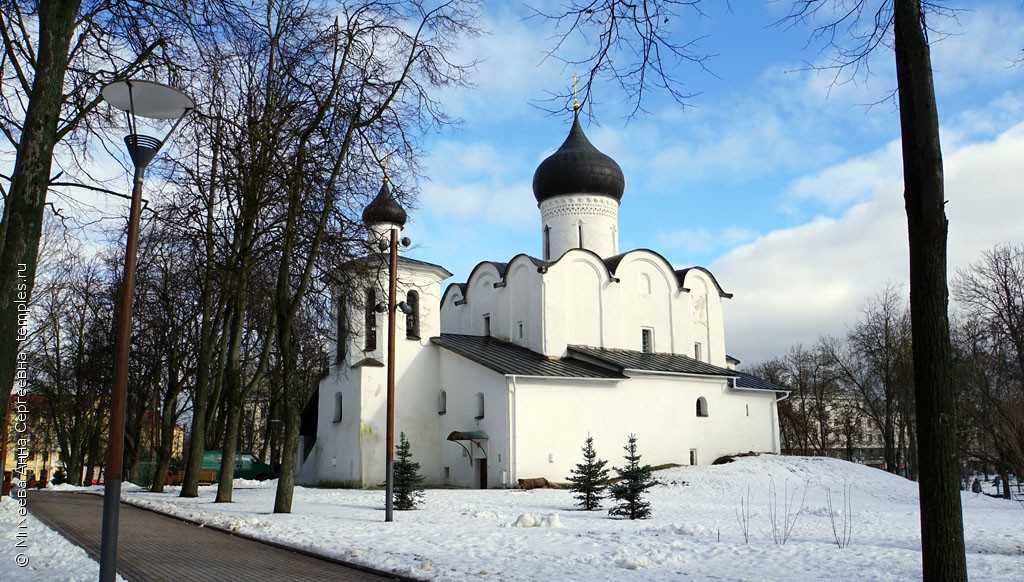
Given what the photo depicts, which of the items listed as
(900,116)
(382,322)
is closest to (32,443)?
(382,322)

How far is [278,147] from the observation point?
15.4m

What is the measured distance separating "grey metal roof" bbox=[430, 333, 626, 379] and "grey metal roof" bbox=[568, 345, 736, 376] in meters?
0.43

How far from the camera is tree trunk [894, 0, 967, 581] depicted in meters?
5.68

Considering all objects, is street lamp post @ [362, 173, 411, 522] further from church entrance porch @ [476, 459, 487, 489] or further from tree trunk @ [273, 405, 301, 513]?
church entrance porch @ [476, 459, 487, 489]

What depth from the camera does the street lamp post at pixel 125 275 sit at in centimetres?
603

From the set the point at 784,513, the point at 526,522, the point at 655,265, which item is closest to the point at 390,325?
the point at 526,522

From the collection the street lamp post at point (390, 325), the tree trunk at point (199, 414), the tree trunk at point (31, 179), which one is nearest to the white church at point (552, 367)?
the tree trunk at point (199, 414)

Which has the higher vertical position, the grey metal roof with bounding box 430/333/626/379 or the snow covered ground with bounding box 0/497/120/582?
the grey metal roof with bounding box 430/333/626/379

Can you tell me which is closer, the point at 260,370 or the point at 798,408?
the point at 260,370

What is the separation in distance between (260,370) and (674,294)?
2029cm

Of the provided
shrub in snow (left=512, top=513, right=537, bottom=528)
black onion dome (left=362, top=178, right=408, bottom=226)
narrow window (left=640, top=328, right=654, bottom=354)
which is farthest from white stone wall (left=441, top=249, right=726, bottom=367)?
shrub in snow (left=512, top=513, right=537, bottom=528)

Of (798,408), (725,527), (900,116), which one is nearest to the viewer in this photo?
(900,116)

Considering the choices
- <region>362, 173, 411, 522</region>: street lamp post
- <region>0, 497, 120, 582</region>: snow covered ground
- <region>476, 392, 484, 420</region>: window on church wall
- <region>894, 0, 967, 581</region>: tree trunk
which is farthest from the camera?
<region>476, 392, 484, 420</region>: window on church wall

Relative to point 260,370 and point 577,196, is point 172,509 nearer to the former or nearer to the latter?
point 260,370
